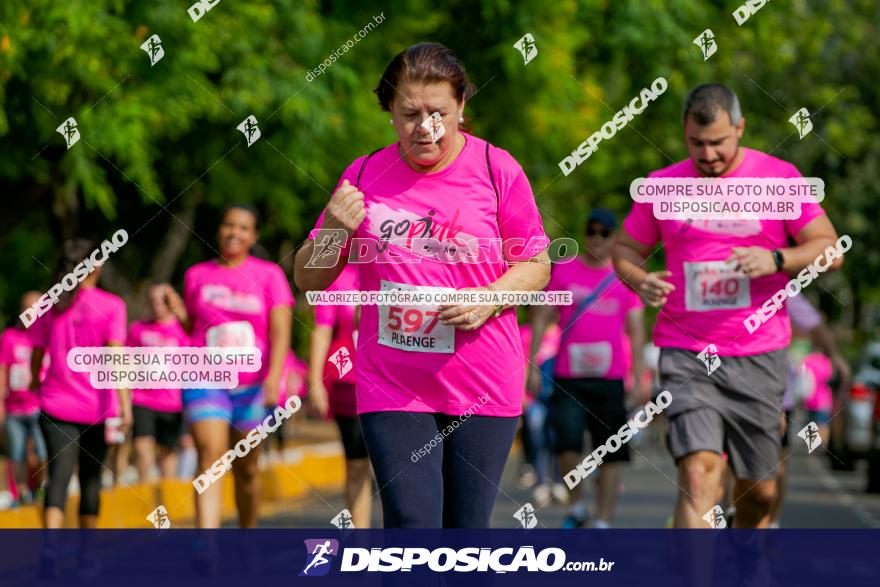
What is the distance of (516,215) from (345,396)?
4.65m

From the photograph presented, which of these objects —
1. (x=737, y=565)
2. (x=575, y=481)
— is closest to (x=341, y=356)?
(x=575, y=481)

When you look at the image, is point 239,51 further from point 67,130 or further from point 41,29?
point 41,29

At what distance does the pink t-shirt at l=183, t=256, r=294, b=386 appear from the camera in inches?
392

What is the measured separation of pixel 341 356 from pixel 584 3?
8.30m

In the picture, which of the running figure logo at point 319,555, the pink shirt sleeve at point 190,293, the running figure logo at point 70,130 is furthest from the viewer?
the running figure logo at point 70,130

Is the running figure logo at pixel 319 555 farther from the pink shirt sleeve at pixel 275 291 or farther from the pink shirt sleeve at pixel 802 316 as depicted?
the pink shirt sleeve at pixel 802 316

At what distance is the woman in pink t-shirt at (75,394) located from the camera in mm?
9852

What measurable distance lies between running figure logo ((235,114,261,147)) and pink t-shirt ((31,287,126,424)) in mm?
5171

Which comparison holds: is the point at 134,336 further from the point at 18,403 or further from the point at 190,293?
the point at 190,293

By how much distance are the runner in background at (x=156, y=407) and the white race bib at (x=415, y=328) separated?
8147 millimetres

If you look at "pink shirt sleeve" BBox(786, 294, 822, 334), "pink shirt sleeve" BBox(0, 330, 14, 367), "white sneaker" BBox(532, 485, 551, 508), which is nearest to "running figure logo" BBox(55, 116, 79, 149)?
"pink shirt sleeve" BBox(0, 330, 14, 367)

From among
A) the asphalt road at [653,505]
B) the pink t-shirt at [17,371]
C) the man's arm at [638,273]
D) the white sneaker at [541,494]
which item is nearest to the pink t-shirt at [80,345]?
the asphalt road at [653,505]

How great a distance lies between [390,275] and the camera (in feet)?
19.5

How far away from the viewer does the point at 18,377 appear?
15.4 meters
